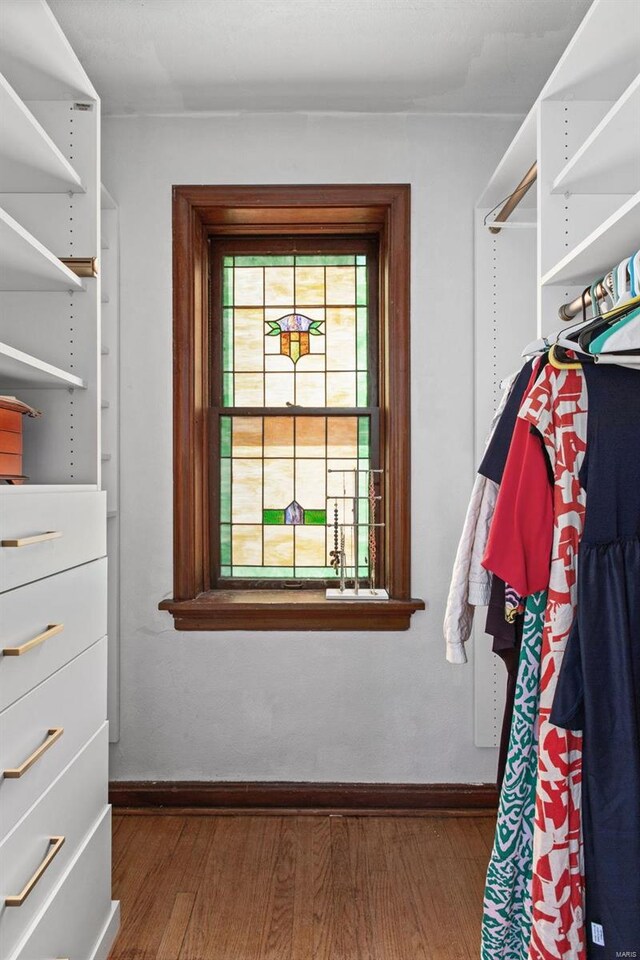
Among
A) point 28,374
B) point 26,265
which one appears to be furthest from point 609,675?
point 26,265

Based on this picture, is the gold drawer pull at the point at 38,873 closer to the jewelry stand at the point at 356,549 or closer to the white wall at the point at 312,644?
the white wall at the point at 312,644

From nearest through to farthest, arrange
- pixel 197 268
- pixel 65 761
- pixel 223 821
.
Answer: pixel 65 761 < pixel 223 821 < pixel 197 268

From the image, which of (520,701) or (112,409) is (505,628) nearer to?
(520,701)

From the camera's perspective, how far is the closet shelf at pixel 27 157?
1466mm

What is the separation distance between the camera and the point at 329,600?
2.59 m

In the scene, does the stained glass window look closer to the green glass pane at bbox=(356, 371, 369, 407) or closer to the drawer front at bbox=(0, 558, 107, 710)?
the green glass pane at bbox=(356, 371, 369, 407)

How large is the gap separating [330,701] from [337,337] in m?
1.39

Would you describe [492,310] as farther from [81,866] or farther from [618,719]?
[81,866]

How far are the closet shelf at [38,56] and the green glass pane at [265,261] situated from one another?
3.42ft

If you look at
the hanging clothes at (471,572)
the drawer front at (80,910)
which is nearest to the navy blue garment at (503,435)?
the hanging clothes at (471,572)

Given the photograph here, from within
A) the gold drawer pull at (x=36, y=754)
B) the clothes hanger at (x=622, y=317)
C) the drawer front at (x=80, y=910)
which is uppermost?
the clothes hanger at (x=622, y=317)

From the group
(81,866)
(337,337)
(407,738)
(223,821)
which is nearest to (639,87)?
(337,337)

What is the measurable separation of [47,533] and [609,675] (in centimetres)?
112

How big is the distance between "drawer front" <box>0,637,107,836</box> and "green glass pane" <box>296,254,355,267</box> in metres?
1.69
